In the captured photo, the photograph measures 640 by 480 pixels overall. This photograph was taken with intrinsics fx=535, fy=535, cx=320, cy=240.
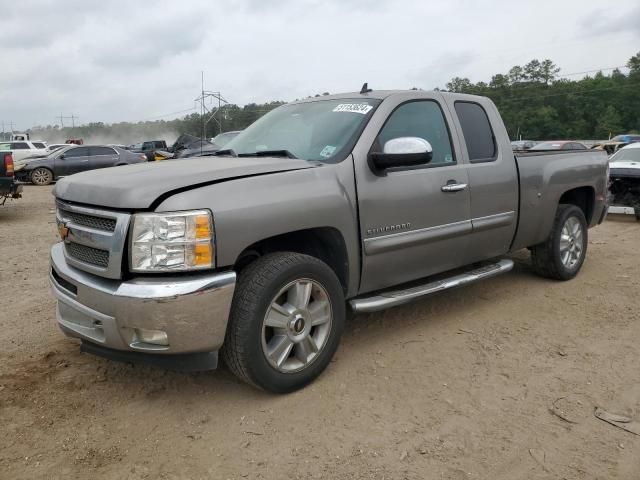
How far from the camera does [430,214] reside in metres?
3.84

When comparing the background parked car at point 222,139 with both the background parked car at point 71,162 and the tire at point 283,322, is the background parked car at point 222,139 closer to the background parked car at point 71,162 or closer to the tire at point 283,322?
the tire at point 283,322

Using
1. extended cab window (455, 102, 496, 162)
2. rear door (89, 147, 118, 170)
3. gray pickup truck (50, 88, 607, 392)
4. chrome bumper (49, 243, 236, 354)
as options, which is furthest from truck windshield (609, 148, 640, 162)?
rear door (89, 147, 118, 170)

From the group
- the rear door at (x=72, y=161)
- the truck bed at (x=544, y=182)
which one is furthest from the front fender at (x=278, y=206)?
the rear door at (x=72, y=161)

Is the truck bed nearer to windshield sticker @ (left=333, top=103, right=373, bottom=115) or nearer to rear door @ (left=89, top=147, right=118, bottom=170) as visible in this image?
windshield sticker @ (left=333, top=103, right=373, bottom=115)

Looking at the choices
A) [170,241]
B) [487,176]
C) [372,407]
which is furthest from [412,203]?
[170,241]

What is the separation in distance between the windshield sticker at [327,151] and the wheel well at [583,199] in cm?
328

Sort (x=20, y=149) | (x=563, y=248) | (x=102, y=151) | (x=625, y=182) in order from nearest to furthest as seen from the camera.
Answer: (x=563, y=248) < (x=625, y=182) < (x=102, y=151) < (x=20, y=149)

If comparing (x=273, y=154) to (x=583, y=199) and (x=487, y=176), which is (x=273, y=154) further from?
(x=583, y=199)

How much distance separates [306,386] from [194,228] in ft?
4.00

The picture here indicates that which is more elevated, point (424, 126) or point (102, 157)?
point (424, 126)

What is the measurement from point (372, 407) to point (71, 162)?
18.2m

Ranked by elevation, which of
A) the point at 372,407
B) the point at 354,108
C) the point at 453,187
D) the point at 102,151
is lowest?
the point at 372,407

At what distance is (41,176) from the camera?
1803 cm

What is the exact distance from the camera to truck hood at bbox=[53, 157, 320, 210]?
8.88 ft
